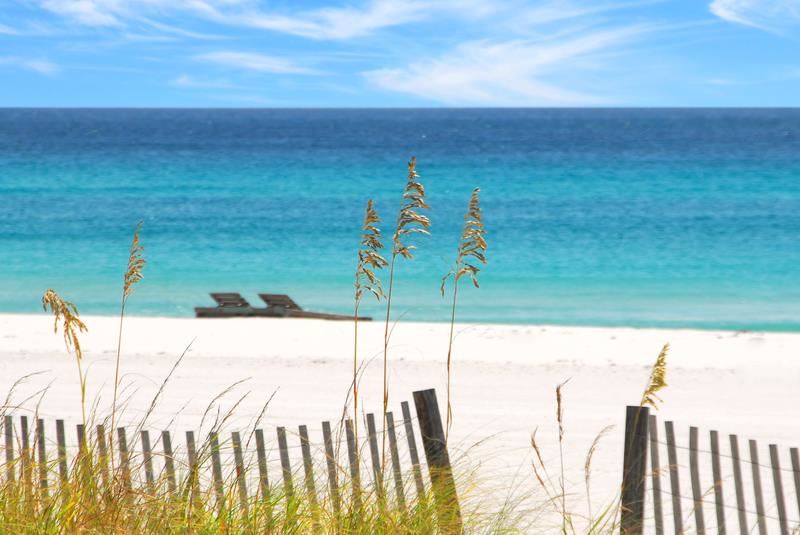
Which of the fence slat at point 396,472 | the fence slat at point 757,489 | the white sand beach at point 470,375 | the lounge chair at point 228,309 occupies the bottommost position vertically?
the white sand beach at point 470,375

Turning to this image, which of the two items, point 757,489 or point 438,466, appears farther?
point 757,489

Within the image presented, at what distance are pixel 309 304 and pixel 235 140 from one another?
217 ft

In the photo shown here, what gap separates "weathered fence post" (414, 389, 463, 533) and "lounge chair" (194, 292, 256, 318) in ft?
41.1

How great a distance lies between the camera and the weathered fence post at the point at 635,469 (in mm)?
3668

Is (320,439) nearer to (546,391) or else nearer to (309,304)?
(546,391)

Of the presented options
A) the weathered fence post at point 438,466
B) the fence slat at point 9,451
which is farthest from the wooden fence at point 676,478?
the fence slat at point 9,451

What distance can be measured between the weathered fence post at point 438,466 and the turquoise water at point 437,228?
14.9 meters

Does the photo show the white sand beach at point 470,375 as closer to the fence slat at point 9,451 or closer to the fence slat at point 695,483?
the fence slat at point 695,483

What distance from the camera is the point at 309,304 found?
835 inches

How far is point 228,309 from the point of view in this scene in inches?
645

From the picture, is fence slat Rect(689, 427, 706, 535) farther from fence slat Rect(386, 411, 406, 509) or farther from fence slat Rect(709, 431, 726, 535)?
fence slat Rect(386, 411, 406, 509)

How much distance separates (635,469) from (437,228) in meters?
31.0

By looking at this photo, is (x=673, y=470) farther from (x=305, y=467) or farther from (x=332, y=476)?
(x=305, y=467)

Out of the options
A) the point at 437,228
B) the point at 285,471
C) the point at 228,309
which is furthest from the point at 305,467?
the point at 437,228
